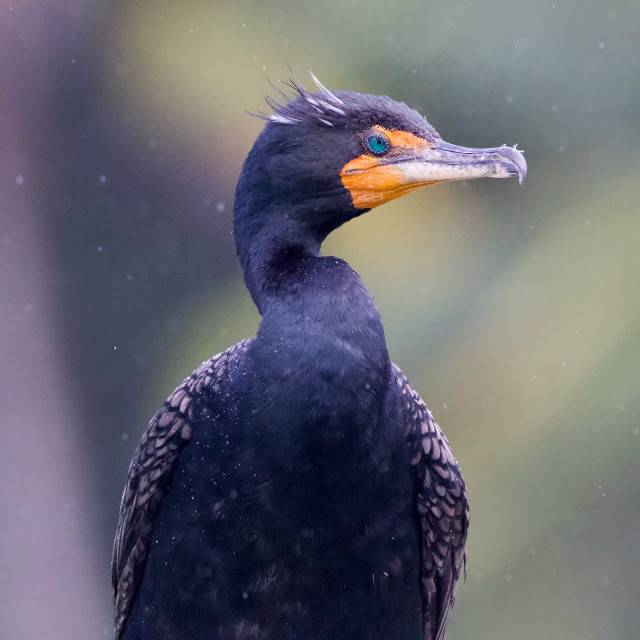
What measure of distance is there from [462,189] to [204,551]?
523 cm

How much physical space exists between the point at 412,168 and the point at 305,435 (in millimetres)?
889

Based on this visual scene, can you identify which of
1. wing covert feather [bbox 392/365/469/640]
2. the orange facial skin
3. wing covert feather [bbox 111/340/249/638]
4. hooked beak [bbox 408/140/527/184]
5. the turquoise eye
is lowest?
wing covert feather [bbox 392/365/469/640]

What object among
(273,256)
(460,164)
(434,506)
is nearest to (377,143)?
(460,164)

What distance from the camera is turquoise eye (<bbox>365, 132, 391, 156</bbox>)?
111 inches

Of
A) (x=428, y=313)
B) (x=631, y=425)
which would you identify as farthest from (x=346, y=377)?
(x=631, y=425)

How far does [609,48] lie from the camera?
7457 millimetres

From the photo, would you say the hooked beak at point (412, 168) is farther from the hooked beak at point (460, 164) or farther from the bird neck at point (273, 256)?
the bird neck at point (273, 256)

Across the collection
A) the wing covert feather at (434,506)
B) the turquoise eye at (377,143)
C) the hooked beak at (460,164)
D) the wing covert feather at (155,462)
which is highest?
the turquoise eye at (377,143)

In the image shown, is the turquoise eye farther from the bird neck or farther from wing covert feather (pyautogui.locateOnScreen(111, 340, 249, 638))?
wing covert feather (pyautogui.locateOnScreen(111, 340, 249, 638))

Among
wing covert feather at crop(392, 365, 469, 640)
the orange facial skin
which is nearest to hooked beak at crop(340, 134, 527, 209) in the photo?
the orange facial skin

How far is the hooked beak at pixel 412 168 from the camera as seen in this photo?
273cm

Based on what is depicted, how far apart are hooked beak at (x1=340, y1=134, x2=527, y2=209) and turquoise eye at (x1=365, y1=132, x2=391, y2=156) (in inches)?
0.9

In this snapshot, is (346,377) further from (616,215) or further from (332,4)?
(332,4)

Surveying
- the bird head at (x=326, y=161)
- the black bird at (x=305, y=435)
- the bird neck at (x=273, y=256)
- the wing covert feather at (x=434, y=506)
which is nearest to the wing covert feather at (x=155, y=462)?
the black bird at (x=305, y=435)
